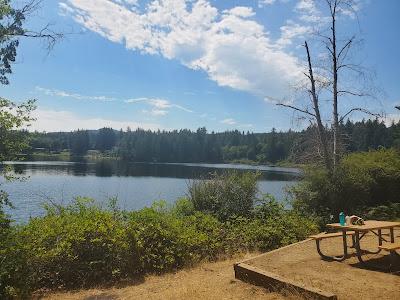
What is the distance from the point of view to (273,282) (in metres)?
5.32

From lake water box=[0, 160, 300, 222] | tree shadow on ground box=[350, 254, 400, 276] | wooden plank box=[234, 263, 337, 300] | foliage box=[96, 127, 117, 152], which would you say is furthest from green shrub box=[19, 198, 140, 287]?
foliage box=[96, 127, 117, 152]

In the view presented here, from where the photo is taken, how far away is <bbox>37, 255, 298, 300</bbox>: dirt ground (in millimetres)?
5355

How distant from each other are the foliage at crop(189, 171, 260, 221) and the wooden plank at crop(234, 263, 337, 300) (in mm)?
4957

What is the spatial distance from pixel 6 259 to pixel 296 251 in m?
4.69

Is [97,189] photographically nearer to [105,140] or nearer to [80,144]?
[80,144]

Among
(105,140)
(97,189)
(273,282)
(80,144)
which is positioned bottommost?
(97,189)

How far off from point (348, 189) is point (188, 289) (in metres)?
7.15

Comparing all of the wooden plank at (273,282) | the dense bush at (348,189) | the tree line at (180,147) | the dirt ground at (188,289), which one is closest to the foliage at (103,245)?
the dirt ground at (188,289)

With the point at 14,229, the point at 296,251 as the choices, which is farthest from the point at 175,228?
the point at 14,229

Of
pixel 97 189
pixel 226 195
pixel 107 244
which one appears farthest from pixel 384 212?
pixel 97 189

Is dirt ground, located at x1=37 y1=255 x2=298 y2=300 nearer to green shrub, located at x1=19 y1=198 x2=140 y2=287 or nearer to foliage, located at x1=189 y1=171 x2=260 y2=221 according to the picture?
green shrub, located at x1=19 y1=198 x2=140 y2=287

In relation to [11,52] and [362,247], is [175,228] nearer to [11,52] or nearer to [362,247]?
[362,247]

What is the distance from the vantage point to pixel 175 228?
7.61 m

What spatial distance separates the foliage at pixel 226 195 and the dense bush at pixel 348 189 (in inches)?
53.1
